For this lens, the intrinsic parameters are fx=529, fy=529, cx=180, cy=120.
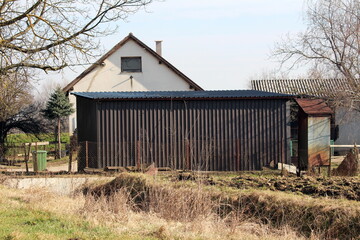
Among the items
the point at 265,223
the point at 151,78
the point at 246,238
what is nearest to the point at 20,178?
the point at 265,223

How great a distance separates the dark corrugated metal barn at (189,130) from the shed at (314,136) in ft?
2.40

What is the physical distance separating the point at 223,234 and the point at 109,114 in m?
12.4

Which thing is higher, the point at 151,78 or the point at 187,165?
the point at 151,78

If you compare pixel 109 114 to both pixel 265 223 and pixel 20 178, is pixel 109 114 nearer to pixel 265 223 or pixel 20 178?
pixel 20 178

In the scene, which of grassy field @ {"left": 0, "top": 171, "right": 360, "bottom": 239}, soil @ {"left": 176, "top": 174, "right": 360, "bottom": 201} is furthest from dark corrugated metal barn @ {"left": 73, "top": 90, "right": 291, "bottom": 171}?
grassy field @ {"left": 0, "top": 171, "right": 360, "bottom": 239}

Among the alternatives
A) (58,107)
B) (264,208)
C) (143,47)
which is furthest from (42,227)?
(58,107)

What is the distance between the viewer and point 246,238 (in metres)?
9.53

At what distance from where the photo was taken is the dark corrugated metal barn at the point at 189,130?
69.4ft

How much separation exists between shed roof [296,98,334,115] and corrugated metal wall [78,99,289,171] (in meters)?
0.92

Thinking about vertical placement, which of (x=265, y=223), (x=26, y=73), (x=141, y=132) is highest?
(x=26, y=73)

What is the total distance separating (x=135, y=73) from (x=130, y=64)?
29.2 inches

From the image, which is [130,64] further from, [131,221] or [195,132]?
[131,221]

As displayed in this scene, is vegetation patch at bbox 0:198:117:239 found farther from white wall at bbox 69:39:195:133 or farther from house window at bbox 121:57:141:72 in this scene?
house window at bbox 121:57:141:72

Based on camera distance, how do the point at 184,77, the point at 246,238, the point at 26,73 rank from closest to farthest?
the point at 246,238
the point at 26,73
the point at 184,77
